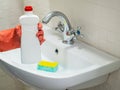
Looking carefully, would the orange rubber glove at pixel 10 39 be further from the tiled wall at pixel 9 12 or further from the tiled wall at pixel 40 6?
the tiled wall at pixel 9 12

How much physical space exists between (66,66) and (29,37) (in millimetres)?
276

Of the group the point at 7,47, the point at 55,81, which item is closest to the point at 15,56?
the point at 7,47

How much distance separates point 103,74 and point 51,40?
43 centimetres

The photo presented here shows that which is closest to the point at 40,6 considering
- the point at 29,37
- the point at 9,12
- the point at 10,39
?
the point at 9,12

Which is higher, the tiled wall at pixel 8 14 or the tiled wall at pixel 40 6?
the tiled wall at pixel 40 6

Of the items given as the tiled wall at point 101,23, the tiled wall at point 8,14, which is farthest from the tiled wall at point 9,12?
the tiled wall at point 101,23

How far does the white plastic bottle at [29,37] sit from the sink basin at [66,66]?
0.19 feet

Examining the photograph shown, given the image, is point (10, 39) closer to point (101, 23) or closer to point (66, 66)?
point (66, 66)

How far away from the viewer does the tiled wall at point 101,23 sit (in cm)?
110

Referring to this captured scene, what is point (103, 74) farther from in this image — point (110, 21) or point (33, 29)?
point (33, 29)

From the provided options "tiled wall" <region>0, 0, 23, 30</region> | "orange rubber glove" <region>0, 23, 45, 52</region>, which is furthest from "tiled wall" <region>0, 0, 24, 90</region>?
"orange rubber glove" <region>0, 23, 45, 52</region>

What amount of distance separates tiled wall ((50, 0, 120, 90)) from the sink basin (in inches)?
1.7

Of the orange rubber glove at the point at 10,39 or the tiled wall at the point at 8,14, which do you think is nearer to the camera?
the orange rubber glove at the point at 10,39

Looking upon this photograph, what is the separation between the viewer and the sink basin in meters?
0.95
